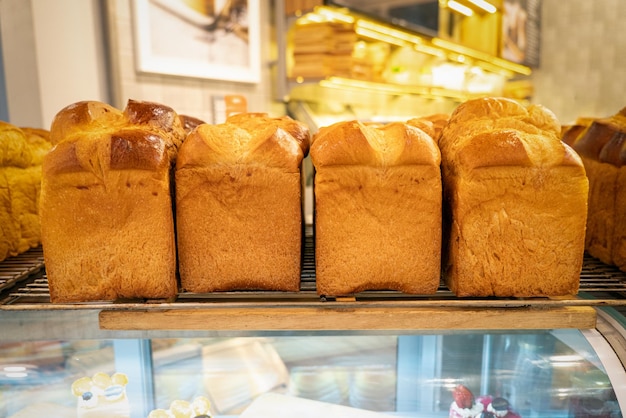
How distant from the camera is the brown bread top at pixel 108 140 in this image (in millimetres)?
1084

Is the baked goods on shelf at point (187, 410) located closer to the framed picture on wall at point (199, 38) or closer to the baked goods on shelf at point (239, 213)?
the baked goods on shelf at point (239, 213)

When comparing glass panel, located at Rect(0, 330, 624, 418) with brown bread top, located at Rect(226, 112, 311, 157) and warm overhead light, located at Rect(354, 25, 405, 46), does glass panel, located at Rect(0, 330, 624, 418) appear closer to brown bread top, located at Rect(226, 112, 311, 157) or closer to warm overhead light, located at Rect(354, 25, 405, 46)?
brown bread top, located at Rect(226, 112, 311, 157)

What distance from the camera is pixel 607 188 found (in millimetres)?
1417

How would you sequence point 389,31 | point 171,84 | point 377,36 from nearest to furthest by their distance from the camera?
point 171,84 < point 389,31 < point 377,36

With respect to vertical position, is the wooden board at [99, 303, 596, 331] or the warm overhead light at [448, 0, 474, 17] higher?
the warm overhead light at [448, 0, 474, 17]

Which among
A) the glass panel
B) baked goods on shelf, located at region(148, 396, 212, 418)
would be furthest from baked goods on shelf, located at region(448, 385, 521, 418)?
baked goods on shelf, located at region(148, 396, 212, 418)

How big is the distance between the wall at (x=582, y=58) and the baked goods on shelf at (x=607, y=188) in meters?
4.80

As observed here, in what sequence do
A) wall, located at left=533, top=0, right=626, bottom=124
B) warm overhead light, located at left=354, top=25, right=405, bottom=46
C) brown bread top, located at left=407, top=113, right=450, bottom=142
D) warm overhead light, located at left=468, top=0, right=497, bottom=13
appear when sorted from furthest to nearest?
wall, located at left=533, top=0, right=626, bottom=124 → warm overhead light, located at left=468, top=0, right=497, bottom=13 → warm overhead light, located at left=354, top=25, right=405, bottom=46 → brown bread top, located at left=407, top=113, right=450, bottom=142

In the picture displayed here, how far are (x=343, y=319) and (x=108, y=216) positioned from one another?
2.10ft

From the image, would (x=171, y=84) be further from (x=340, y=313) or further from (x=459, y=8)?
(x=459, y=8)

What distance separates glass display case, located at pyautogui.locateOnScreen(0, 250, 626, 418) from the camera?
3.40 feet

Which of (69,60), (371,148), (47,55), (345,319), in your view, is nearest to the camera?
(345,319)

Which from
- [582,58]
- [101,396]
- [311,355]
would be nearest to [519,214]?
[311,355]

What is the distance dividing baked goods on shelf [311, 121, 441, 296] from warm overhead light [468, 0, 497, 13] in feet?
16.7
